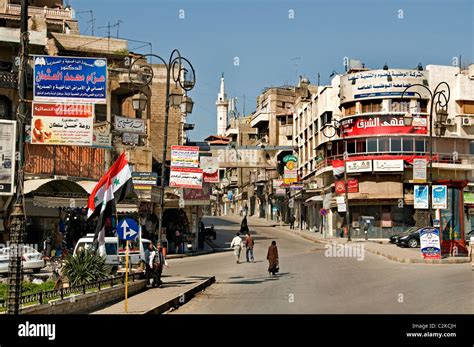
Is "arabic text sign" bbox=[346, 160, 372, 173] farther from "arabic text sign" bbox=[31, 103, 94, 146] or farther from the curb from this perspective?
the curb

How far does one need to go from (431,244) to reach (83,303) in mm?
20572

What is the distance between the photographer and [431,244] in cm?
3456

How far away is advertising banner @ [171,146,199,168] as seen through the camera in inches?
1345

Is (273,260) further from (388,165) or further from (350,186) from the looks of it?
(350,186)

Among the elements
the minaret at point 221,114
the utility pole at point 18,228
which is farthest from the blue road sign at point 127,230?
the minaret at point 221,114

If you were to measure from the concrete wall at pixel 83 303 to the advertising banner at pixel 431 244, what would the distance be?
16.7m

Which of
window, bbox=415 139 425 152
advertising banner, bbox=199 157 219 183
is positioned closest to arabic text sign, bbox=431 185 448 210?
advertising banner, bbox=199 157 219 183

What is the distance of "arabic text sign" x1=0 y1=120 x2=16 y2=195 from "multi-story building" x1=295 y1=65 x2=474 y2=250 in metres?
30.1

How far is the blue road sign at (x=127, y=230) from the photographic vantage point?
19781 mm

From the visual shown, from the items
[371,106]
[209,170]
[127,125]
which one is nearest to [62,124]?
[209,170]

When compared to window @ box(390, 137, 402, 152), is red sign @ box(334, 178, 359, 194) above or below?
below
